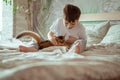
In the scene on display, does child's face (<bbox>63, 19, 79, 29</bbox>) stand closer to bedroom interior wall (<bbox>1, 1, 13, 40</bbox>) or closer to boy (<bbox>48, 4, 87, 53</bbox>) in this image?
boy (<bbox>48, 4, 87, 53</bbox>)

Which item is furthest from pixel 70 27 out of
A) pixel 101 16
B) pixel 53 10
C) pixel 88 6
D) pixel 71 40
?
pixel 53 10

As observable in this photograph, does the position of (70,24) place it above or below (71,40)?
above

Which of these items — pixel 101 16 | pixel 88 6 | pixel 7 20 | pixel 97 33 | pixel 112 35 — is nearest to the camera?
pixel 112 35

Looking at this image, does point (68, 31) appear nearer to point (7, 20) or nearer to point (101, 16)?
point (101, 16)

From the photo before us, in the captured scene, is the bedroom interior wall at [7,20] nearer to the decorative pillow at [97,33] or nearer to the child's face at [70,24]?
the decorative pillow at [97,33]

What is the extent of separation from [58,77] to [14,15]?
338 cm

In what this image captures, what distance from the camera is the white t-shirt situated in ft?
7.08

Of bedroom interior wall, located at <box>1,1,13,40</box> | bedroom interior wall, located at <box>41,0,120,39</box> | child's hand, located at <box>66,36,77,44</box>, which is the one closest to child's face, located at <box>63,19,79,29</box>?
child's hand, located at <box>66,36,77,44</box>

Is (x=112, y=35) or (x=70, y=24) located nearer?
(x=70, y=24)

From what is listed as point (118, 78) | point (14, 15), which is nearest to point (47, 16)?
point (14, 15)

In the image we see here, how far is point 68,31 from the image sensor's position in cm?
221

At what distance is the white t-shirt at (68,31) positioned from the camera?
2.16m

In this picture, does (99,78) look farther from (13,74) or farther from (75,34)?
(75,34)

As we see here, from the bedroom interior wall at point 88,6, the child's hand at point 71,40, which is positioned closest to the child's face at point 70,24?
the child's hand at point 71,40
